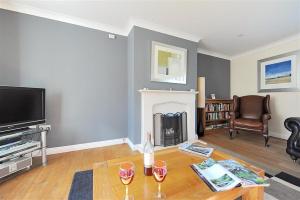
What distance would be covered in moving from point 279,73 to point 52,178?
4737mm

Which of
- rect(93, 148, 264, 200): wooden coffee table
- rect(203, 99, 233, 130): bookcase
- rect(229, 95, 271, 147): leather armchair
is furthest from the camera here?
rect(203, 99, 233, 130): bookcase

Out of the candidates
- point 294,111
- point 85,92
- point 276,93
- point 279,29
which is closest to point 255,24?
point 279,29

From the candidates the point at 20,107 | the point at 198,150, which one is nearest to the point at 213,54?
the point at 198,150

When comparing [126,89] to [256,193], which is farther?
[126,89]

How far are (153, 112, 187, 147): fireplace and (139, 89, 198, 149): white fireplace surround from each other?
0.11m

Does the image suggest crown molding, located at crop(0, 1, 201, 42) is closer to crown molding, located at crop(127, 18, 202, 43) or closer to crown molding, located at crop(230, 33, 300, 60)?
crown molding, located at crop(127, 18, 202, 43)

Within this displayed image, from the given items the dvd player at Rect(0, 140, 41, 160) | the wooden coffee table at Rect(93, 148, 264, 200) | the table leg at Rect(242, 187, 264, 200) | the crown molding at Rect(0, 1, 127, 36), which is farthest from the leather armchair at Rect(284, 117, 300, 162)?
the dvd player at Rect(0, 140, 41, 160)

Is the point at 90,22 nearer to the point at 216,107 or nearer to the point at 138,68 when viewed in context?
the point at 138,68

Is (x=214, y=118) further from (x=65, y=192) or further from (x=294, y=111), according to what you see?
(x=65, y=192)

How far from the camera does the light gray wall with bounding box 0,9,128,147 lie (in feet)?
6.87

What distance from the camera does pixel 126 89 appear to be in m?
2.87

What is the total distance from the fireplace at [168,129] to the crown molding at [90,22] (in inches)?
64.9

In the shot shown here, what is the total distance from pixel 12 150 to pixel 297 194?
3.02 meters

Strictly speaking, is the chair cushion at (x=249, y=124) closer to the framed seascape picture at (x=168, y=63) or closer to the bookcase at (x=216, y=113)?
the bookcase at (x=216, y=113)
